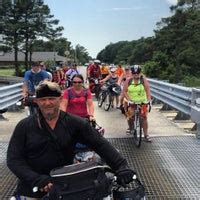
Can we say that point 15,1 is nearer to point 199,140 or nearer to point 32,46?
point 32,46

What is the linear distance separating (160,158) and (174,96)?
464 cm

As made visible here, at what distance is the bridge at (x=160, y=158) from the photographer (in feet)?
21.2

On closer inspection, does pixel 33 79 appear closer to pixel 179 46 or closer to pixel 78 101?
pixel 78 101

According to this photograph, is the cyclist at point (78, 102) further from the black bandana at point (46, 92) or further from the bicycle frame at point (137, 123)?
the black bandana at point (46, 92)

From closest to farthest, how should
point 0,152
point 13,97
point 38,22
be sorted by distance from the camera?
1. point 0,152
2. point 13,97
3. point 38,22

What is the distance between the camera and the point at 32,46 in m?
74.2

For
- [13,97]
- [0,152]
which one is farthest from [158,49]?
[0,152]

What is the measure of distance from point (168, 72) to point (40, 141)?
214 feet

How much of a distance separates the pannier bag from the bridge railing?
22.1ft

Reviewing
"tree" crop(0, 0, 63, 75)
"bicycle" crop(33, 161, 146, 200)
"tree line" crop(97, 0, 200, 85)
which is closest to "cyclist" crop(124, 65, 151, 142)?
"bicycle" crop(33, 161, 146, 200)

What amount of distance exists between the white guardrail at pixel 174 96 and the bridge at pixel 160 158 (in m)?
0.46

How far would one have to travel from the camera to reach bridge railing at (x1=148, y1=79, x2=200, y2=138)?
9.89 meters

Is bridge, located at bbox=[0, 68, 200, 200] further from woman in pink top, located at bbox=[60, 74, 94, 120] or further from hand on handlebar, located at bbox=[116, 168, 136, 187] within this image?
hand on handlebar, located at bbox=[116, 168, 136, 187]

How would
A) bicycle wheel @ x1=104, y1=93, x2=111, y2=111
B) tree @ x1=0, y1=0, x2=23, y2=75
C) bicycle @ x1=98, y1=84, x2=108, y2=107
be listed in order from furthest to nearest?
tree @ x1=0, y1=0, x2=23, y2=75, bicycle @ x1=98, y1=84, x2=108, y2=107, bicycle wheel @ x1=104, y1=93, x2=111, y2=111
